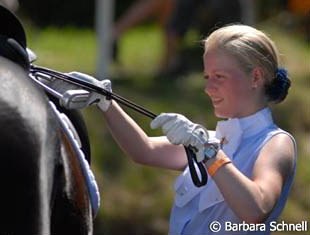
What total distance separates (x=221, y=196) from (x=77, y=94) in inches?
19.9

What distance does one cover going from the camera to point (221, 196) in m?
3.10

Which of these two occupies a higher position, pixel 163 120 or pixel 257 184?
pixel 163 120

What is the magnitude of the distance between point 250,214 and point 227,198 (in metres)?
0.07

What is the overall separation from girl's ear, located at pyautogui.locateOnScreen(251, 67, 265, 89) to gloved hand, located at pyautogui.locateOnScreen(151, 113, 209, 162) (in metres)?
0.28

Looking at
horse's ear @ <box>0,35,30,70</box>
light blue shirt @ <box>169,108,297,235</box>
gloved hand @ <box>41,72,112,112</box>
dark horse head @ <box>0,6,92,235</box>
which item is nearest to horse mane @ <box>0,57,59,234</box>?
dark horse head @ <box>0,6,92,235</box>

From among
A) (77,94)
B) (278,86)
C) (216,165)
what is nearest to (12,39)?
(77,94)

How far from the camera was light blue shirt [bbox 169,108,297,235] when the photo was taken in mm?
3102

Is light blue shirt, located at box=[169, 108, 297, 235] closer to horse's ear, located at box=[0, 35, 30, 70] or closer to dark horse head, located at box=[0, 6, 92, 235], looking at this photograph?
dark horse head, located at box=[0, 6, 92, 235]

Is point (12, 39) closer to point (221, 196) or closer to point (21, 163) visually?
point (21, 163)

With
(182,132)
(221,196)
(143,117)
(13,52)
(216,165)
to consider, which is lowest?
(143,117)

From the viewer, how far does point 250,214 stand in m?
2.91

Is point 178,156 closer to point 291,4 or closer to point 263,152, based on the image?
point 263,152

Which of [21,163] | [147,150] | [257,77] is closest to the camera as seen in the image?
[21,163]

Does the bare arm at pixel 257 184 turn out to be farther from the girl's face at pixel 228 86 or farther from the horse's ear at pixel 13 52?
the horse's ear at pixel 13 52
